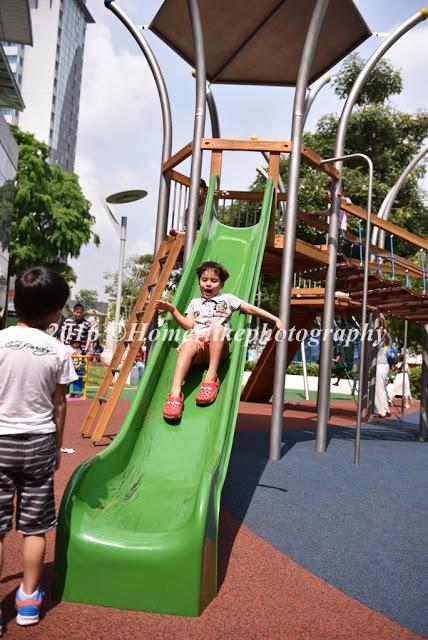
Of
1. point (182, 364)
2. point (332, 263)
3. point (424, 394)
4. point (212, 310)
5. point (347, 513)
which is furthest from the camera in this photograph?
point (424, 394)

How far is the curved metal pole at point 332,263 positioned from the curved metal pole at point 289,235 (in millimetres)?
997

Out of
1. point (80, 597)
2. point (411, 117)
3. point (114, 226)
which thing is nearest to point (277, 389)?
point (80, 597)

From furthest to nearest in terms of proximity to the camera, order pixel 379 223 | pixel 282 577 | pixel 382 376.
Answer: pixel 382 376 → pixel 379 223 → pixel 282 577

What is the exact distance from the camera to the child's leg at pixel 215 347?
5098 millimetres

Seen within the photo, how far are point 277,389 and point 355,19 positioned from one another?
19.1ft

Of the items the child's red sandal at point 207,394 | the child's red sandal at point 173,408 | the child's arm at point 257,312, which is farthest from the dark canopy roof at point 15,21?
the child's red sandal at point 173,408

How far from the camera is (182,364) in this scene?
5.04 m

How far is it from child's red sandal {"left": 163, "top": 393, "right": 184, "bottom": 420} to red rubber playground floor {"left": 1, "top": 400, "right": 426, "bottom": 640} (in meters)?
0.88

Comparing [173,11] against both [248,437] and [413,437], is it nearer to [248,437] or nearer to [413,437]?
[248,437]

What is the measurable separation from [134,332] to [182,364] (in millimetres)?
2316

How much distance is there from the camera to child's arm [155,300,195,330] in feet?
17.8

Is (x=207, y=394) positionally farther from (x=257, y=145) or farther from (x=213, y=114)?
(x=213, y=114)

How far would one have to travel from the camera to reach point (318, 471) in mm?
6625

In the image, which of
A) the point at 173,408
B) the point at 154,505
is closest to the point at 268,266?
the point at 173,408
